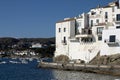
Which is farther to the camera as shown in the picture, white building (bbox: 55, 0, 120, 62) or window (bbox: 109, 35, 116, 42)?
white building (bbox: 55, 0, 120, 62)

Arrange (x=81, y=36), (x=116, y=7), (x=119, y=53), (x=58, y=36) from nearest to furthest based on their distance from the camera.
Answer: (x=119, y=53) → (x=116, y=7) → (x=81, y=36) → (x=58, y=36)

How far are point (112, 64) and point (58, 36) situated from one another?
78.1 feet

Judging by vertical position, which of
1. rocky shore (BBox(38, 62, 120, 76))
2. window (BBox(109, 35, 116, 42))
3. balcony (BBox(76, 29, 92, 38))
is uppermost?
balcony (BBox(76, 29, 92, 38))

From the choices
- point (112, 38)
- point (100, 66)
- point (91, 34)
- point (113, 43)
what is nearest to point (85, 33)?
point (91, 34)

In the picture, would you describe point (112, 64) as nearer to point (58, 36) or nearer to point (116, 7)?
point (116, 7)

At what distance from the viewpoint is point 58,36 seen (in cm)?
9444

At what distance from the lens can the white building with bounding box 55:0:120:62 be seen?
77.8m

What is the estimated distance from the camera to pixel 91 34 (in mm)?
85188

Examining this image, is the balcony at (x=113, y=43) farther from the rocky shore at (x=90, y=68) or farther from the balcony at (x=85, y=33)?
the balcony at (x=85, y=33)

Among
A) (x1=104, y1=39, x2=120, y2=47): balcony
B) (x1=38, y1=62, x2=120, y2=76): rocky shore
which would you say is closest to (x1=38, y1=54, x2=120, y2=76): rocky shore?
(x1=38, y1=62, x2=120, y2=76): rocky shore

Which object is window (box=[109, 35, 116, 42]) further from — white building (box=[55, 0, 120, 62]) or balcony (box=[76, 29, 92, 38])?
balcony (box=[76, 29, 92, 38])

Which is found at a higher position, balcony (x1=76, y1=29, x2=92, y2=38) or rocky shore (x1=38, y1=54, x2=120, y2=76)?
balcony (x1=76, y1=29, x2=92, y2=38)

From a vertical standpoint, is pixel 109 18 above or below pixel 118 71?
above

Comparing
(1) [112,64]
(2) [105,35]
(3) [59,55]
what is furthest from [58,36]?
(1) [112,64]
